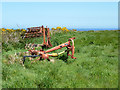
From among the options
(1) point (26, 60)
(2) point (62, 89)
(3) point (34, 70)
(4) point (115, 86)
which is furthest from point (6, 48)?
(4) point (115, 86)

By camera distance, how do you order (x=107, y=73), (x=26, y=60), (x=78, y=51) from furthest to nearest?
(x=78, y=51)
(x=26, y=60)
(x=107, y=73)

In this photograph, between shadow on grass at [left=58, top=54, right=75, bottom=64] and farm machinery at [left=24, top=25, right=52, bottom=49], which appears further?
farm machinery at [left=24, top=25, right=52, bottom=49]

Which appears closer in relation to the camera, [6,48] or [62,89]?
[62,89]

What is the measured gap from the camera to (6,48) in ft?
40.8

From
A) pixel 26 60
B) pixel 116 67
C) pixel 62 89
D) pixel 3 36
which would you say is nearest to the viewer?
pixel 62 89

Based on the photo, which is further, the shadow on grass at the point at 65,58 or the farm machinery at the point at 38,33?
the farm machinery at the point at 38,33

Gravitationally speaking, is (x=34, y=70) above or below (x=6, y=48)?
below

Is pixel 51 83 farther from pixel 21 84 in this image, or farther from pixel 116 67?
pixel 116 67

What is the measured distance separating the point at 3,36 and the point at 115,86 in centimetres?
1257

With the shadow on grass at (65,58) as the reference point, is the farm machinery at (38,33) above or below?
above

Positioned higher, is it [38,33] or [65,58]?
[38,33]

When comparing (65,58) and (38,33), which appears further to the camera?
(38,33)

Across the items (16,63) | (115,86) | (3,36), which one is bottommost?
(115,86)

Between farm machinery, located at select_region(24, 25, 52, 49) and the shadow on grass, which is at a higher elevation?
farm machinery, located at select_region(24, 25, 52, 49)
